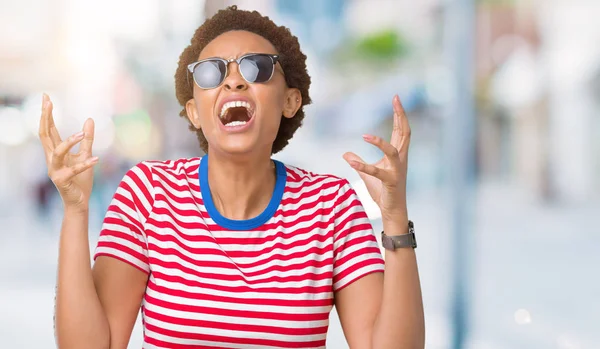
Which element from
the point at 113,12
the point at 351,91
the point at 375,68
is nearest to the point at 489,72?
the point at 375,68

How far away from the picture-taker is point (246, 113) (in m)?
1.36

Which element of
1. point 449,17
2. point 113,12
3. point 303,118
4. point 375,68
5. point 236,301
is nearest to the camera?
point 236,301

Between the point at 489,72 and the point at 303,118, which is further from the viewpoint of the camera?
the point at 489,72

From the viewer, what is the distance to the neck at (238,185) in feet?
4.54

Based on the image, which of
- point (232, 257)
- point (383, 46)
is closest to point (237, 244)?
point (232, 257)

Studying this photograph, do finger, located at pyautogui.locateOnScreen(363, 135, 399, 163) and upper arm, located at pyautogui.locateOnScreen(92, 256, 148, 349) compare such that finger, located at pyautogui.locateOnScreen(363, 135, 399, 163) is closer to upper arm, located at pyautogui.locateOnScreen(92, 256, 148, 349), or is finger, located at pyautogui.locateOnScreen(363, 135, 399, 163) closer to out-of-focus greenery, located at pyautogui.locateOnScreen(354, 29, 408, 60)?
upper arm, located at pyautogui.locateOnScreen(92, 256, 148, 349)

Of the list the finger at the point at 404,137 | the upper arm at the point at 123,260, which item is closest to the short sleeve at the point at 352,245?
the finger at the point at 404,137

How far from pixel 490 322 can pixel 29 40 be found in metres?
4.23

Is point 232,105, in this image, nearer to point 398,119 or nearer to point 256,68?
point 256,68

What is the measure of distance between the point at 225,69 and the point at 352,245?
36 centimetres

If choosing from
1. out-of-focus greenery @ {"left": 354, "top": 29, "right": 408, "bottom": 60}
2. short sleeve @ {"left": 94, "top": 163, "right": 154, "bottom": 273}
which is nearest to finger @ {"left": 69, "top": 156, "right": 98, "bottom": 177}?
short sleeve @ {"left": 94, "top": 163, "right": 154, "bottom": 273}

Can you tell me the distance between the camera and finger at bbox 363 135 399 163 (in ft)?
3.85

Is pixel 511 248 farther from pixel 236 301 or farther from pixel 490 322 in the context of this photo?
pixel 236 301

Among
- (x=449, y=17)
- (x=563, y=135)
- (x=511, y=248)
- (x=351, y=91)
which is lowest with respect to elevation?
(x=511, y=248)
